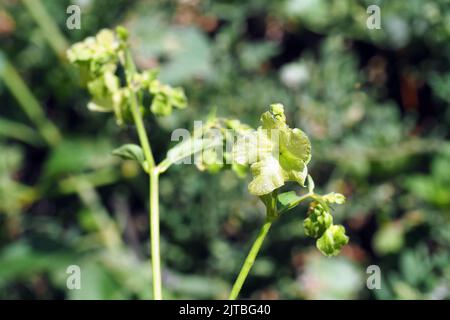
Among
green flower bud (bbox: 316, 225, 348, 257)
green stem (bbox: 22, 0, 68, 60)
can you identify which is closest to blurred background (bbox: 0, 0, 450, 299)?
green stem (bbox: 22, 0, 68, 60)

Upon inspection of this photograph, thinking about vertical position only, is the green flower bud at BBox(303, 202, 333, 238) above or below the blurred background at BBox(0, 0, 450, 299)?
below

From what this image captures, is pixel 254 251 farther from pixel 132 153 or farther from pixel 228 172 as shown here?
pixel 228 172

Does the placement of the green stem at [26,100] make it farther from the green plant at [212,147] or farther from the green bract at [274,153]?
the green bract at [274,153]

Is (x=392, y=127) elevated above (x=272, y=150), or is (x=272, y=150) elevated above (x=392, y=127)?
(x=392, y=127)

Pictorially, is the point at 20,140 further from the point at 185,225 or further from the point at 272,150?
the point at 272,150

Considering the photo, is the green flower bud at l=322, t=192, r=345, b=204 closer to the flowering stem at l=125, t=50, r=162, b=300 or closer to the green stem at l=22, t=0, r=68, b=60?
the flowering stem at l=125, t=50, r=162, b=300

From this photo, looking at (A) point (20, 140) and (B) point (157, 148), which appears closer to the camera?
(B) point (157, 148)
